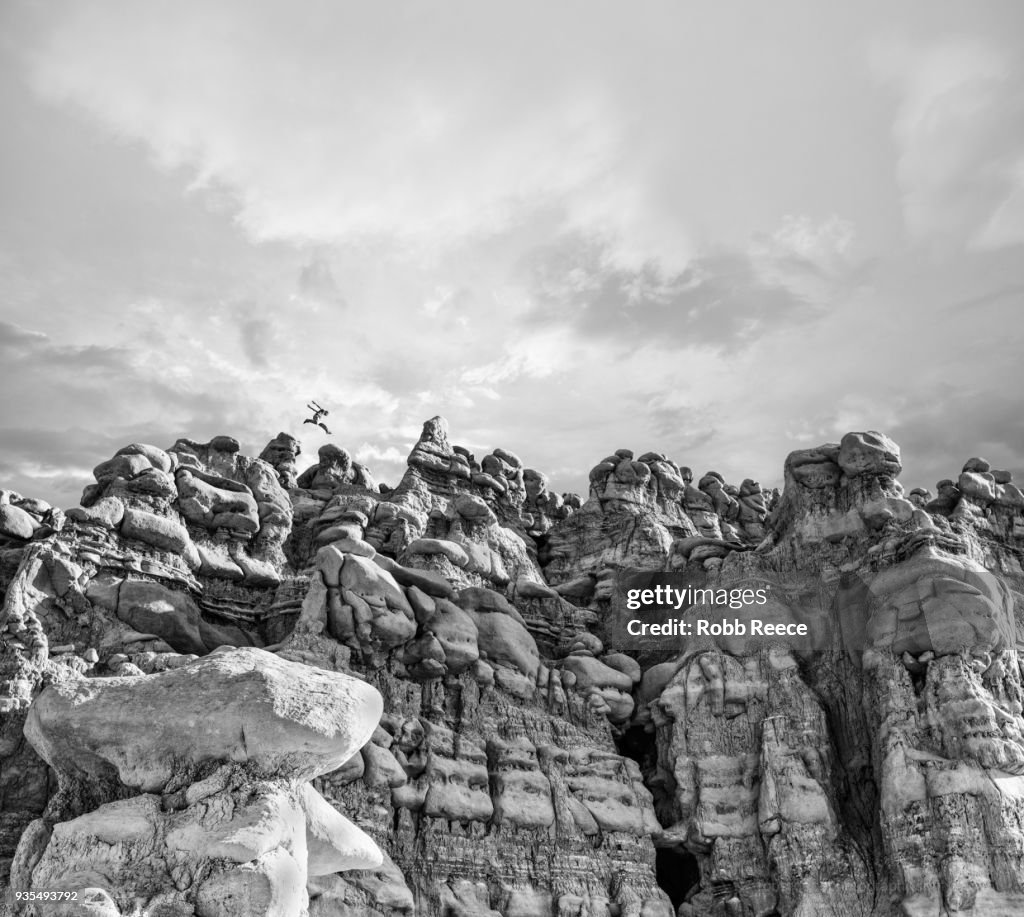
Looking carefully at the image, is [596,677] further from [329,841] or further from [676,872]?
[329,841]

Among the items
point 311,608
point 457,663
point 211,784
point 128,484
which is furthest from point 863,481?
point 211,784

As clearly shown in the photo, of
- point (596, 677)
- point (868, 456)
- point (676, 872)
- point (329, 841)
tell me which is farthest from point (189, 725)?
point (868, 456)

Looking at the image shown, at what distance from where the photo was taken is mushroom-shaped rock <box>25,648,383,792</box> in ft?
47.9

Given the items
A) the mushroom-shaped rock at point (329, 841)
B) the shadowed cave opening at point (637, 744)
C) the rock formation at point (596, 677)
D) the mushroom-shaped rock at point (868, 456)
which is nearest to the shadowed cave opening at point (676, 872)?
the rock formation at point (596, 677)

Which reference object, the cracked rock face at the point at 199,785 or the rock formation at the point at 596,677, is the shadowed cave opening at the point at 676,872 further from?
the cracked rock face at the point at 199,785

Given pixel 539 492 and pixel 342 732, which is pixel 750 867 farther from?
pixel 539 492

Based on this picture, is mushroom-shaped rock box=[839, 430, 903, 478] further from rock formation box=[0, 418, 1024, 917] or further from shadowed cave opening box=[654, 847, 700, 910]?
shadowed cave opening box=[654, 847, 700, 910]

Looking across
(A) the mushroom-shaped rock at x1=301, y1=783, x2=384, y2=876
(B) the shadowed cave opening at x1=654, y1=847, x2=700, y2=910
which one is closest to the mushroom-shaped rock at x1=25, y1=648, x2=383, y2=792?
(A) the mushroom-shaped rock at x1=301, y1=783, x2=384, y2=876

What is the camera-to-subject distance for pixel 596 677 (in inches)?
1155

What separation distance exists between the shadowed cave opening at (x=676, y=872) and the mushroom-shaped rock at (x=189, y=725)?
1499cm

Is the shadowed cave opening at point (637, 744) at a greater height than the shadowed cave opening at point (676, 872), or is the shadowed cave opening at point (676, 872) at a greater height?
the shadowed cave opening at point (637, 744)

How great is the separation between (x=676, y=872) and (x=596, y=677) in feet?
17.2

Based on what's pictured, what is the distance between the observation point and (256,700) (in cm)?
1469

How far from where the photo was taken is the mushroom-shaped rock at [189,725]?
1460 centimetres
